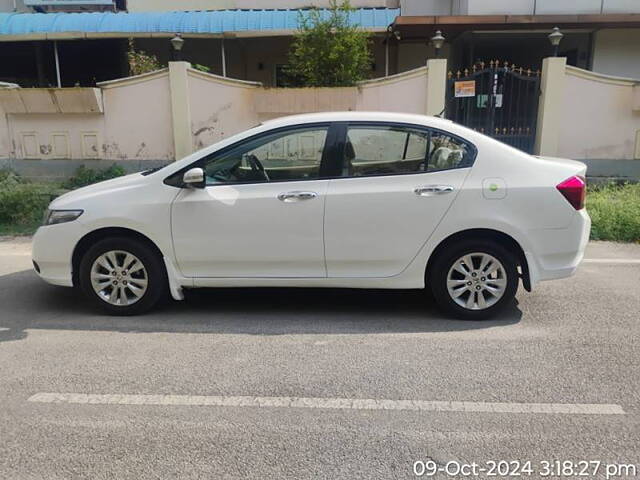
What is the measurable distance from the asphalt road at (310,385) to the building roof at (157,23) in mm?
9729

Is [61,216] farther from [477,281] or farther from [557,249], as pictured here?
[557,249]

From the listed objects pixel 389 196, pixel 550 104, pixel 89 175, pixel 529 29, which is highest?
pixel 529 29

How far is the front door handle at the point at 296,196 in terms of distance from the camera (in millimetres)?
4457

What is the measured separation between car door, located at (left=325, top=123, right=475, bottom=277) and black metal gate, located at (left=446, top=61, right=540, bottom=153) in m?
6.22

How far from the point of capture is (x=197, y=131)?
1048 centimetres

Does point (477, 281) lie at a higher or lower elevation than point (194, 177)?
lower

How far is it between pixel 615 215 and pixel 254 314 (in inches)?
232

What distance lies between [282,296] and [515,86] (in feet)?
24.3

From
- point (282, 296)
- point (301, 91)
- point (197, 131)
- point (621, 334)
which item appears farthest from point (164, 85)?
point (621, 334)

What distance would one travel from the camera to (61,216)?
4.67 m

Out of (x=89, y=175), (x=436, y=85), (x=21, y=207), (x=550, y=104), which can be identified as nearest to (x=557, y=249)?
(x=436, y=85)

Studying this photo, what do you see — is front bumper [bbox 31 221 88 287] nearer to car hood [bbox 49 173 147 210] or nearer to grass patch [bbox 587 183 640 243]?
car hood [bbox 49 173 147 210]

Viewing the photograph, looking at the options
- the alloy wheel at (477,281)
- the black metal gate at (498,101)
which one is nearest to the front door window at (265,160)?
the alloy wheel at (477,281)

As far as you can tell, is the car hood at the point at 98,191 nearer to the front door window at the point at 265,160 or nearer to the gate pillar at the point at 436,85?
the front door window at the point at 265,160
